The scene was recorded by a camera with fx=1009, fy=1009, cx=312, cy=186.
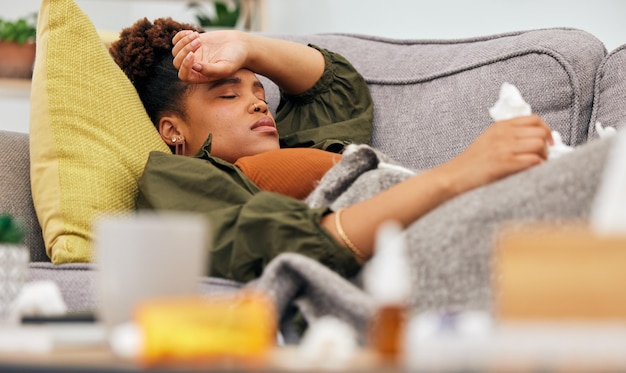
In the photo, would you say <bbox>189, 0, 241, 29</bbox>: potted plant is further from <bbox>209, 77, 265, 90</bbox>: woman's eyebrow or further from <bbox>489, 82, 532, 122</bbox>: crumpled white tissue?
<bbox>489, 82, 532, 122</bbox>: crumpled white tissue

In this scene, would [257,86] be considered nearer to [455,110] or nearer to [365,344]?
[455,110]

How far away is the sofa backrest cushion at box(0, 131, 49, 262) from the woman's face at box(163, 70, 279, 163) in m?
0.31

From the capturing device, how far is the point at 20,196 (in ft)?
5.40

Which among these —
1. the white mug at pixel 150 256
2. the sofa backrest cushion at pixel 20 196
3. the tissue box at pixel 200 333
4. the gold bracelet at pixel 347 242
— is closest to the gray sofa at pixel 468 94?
the sofa backrest cushion at pixel 20 196

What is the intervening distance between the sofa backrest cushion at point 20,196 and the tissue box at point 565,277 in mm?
1144

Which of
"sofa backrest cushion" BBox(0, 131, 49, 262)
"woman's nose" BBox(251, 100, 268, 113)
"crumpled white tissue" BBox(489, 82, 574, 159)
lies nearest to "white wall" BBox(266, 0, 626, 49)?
"woman's nose" BBox(251, 100, 268, 113)

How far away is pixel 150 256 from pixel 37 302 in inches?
11.3

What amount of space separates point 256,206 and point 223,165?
0.96ft

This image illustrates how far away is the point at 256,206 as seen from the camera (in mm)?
1321

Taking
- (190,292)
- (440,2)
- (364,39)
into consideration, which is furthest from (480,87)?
(440,2)

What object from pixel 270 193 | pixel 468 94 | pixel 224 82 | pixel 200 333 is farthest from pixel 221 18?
pixel 200 333

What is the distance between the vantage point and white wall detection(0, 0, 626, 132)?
2.96 metres

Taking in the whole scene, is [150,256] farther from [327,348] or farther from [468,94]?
[468,94]

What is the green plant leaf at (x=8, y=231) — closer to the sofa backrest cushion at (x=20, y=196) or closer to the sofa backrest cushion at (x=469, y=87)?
the sofa backrest cushion at (x=20, y=196)
